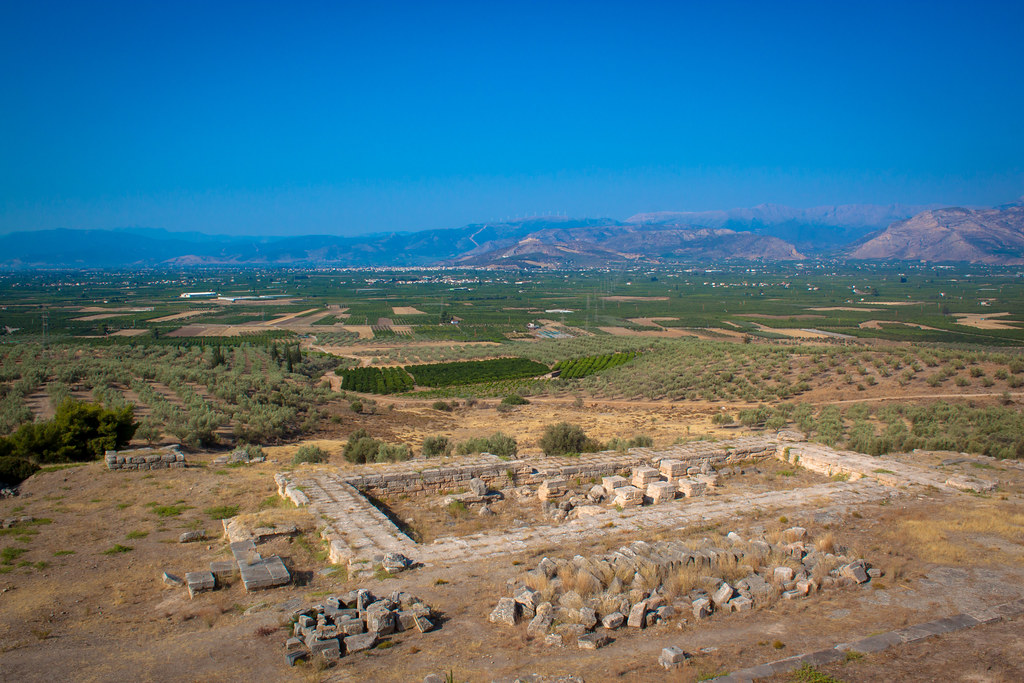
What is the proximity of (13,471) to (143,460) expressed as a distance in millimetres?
2846

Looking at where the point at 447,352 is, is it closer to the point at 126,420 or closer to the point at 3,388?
the point at 3,388

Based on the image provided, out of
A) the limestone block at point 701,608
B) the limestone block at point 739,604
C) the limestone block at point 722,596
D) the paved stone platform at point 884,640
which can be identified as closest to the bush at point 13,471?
the limestone block at point 701,608

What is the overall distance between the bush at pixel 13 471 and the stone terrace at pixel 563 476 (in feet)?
21.3

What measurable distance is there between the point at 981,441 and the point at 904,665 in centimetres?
1924

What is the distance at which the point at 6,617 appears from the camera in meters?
8.54

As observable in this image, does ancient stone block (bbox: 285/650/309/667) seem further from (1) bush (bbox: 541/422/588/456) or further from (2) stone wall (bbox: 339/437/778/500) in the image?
(1) bush (bbox: 541/422/588/456)

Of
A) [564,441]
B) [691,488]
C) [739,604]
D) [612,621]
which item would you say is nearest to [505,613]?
[612,621]

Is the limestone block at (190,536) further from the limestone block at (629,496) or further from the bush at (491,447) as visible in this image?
the bush at (491,447)

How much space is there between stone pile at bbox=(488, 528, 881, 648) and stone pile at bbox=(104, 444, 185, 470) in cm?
1253

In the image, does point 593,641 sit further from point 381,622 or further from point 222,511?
point 222,511

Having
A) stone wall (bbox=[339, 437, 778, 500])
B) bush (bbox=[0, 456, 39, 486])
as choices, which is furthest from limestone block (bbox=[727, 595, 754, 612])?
bush (bbox=[0, 456, 39, 486])

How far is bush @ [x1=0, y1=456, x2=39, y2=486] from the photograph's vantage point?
15.1 metres

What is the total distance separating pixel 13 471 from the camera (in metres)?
15.2

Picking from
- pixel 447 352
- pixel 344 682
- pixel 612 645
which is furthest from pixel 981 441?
pixel 447 352
